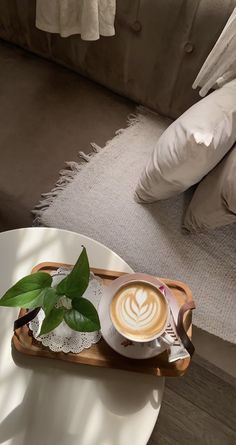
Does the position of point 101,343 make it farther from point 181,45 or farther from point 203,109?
point 181,45

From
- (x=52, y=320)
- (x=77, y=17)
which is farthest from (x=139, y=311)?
(x=77, y=17)

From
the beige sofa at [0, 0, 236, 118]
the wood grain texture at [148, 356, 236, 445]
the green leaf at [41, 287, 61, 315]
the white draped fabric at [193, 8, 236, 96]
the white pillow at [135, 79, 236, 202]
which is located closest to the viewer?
the green leaf at [41, 287, 61, 315]

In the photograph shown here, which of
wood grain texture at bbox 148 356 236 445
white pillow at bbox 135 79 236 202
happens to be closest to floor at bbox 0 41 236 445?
wood grain texture at bbox 148 356 236 445

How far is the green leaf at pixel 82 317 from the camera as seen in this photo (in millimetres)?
801

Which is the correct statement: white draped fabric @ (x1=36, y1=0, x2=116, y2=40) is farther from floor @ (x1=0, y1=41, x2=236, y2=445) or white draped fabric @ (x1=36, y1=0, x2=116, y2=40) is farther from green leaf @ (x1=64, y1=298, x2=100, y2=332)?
green leaf @ (x1=64, y1=298, x2=100, y2=332)

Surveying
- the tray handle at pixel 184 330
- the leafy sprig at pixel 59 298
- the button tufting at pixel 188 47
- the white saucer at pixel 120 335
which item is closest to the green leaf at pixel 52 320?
the leafy sprig at pixel 59 298

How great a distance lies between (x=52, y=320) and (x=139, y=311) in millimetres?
163

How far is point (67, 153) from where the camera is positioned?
4.26 ft

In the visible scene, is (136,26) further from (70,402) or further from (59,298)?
(70,402)

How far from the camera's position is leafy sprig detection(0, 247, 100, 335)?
801 mm

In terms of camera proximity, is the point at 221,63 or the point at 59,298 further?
the point at 221,63

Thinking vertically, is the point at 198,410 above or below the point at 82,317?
below

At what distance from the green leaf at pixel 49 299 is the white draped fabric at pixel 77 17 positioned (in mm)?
805

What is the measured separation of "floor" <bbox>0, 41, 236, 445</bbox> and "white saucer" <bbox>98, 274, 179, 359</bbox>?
14.3 inches
